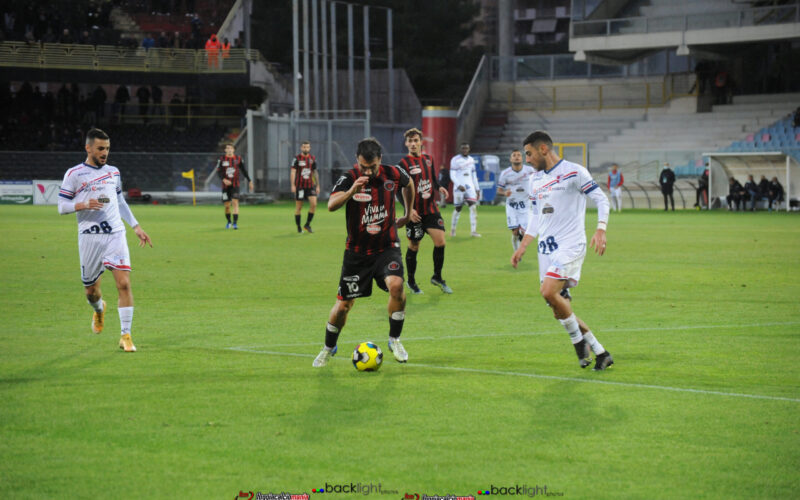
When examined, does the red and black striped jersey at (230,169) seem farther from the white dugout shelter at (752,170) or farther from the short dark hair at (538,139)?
the white dugout shelter at (752,170)

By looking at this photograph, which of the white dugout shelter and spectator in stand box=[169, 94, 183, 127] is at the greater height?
spectator in stand box=[169, 94, 183, 127]

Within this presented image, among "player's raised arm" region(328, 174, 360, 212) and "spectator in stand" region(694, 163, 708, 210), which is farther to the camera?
"spectator in stand" region(694, 163, 708, 210)

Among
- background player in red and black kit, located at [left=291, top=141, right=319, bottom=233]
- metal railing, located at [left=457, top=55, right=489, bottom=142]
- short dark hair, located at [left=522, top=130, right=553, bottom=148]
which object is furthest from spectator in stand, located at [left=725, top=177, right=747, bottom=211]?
short dark hair, located at [left=522, top=130, right=553, bottom=148]

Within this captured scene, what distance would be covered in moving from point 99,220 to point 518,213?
11.0m

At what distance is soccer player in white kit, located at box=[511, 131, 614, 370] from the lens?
8484 mm

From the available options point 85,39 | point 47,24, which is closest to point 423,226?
point 85,39

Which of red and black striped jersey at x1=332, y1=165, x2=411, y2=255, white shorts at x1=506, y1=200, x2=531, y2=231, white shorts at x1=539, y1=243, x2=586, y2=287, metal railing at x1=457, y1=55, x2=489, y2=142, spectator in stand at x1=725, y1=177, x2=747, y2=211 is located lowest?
spectator in stand at x1=725, y1=177, x2=747, y2=211

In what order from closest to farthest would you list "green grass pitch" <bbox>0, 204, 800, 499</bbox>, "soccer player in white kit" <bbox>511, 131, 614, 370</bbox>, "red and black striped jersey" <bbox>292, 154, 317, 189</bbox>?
"green grass pitch" <bbox>0, 204, 800, 499</bbox> → "soccer player in white kit" <bbox>511, 131, 614, 370</bbox> → "red and black striped jersey" <bbox>292, 154, 317, 189</bbox>

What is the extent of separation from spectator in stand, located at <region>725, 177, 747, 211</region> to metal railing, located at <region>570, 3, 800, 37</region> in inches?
447

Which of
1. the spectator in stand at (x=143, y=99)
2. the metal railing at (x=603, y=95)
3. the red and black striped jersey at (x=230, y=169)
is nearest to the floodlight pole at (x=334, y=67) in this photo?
the metal railing at (x=603, y=95)

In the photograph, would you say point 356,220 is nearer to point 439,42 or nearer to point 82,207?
point 82,207

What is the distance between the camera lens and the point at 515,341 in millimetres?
10234

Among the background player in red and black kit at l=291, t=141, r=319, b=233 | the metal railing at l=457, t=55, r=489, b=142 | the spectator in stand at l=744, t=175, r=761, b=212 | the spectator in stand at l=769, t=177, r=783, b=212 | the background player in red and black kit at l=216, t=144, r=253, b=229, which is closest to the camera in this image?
the background player in red and black kit at l=291, t=141, r=319, b=233

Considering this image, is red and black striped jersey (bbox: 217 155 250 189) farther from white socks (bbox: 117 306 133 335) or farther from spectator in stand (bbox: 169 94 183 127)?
spectator in stand (bbox: 169 94 183 127)
